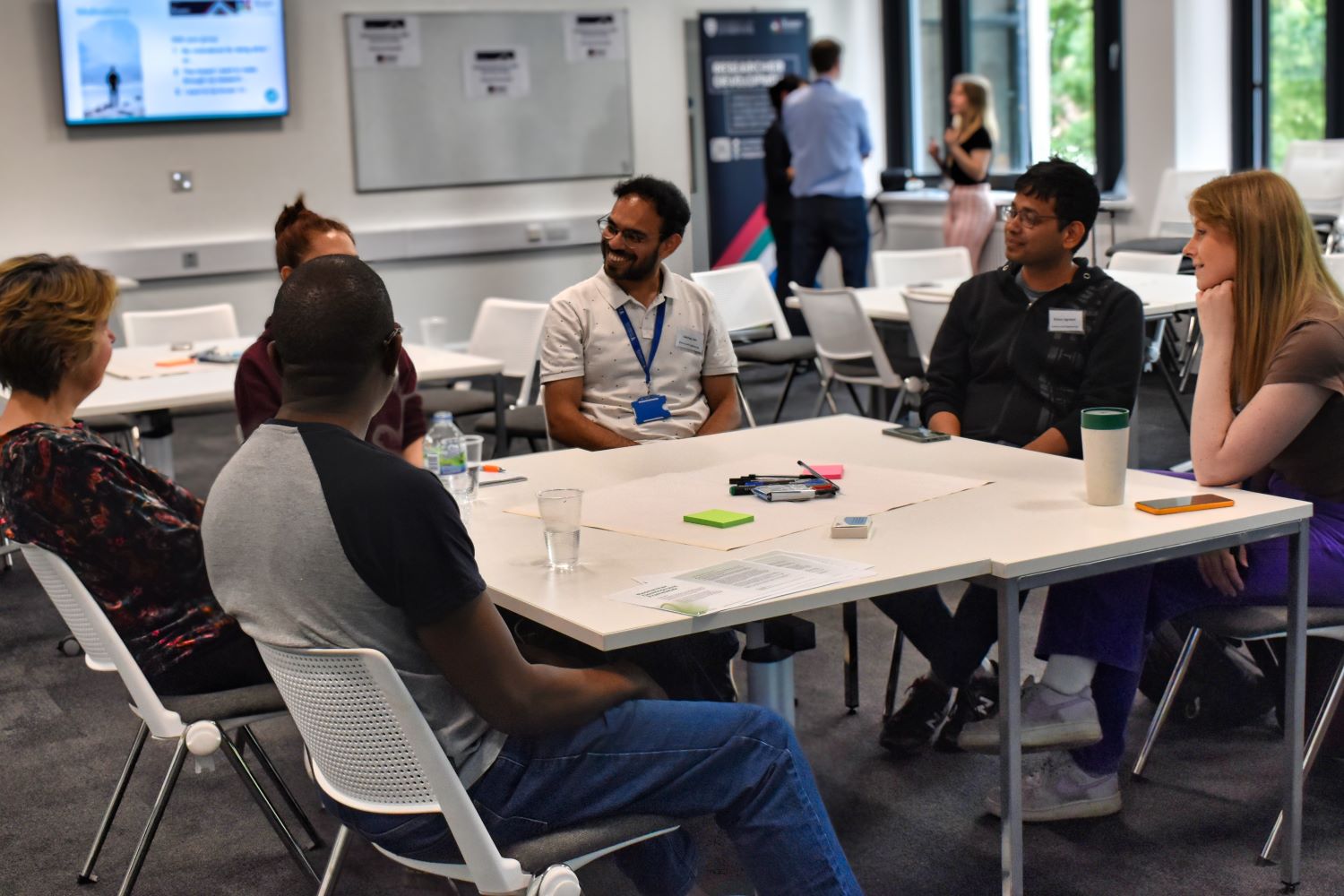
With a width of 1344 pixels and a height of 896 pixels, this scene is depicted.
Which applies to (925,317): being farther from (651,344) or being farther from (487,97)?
(487,97)

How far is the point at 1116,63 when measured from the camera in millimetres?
8664

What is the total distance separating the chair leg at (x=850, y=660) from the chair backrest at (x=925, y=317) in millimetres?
1889

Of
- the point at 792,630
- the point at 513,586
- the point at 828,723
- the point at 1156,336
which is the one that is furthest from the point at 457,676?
the point at 1156,336

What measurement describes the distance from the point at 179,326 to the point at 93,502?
4060 millimetres

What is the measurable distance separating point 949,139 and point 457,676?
22.6 feet

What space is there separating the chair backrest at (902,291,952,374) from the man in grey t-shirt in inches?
133

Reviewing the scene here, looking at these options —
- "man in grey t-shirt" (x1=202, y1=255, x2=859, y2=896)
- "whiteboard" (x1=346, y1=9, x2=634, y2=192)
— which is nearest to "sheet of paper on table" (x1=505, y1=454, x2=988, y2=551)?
"man in grey t-shirt" (x1=202, y1=255, x2=859, y2=896)

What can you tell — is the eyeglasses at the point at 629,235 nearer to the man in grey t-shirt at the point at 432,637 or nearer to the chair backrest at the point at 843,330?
the man in grey t-shirt at the point at 432,637

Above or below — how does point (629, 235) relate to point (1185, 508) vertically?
above

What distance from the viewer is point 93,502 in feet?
7.77

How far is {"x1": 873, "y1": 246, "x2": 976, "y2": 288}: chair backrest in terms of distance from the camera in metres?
6.73

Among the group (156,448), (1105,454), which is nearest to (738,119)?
(156,448)

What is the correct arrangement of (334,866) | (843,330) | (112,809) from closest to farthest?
(334,866) → (112,809) → (843,330)

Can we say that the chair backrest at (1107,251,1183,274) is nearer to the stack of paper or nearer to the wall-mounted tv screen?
the stack of paper
